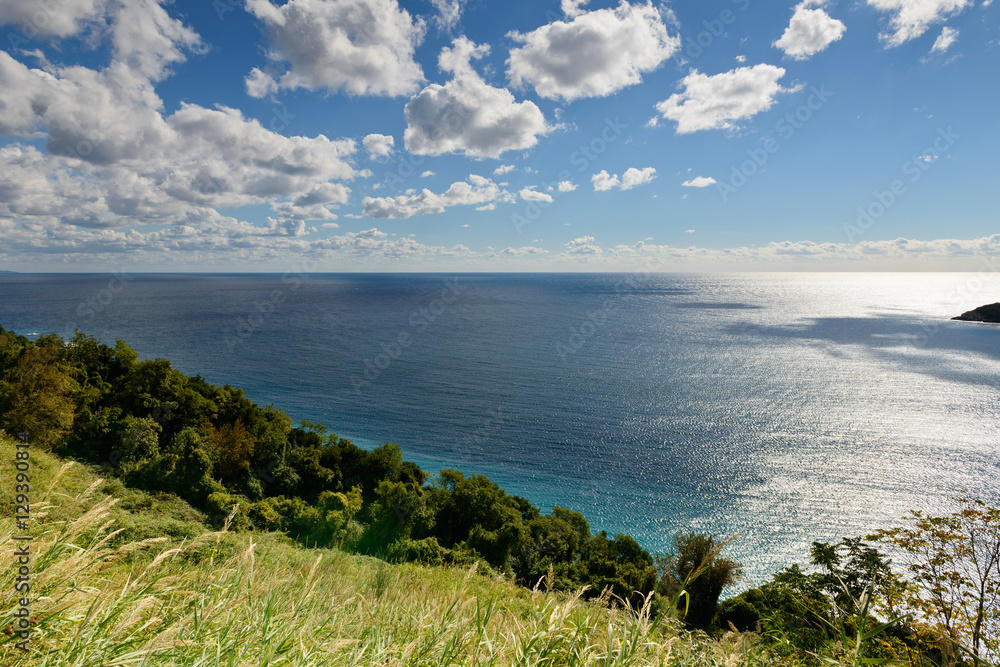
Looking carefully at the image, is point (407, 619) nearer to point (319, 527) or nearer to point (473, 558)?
point (473, 558)

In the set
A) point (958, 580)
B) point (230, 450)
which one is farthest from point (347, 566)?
point (230, 450)

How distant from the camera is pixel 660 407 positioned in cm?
5222

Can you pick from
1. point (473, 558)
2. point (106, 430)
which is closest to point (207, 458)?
point (106, 430)

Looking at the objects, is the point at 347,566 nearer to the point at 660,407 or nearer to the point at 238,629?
A: the point at 238,629

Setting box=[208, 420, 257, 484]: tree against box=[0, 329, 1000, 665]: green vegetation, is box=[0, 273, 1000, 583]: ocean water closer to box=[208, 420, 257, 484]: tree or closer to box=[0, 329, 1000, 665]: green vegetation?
box=[0, 329, 1000, 665]: green vegetation

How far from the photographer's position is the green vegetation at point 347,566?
Result: 3.60 meters

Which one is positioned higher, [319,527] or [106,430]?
[106,430]

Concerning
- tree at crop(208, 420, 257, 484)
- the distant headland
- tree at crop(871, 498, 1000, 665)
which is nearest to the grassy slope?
tree at crop(871, 498, 1000, 665)

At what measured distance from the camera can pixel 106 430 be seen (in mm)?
22750

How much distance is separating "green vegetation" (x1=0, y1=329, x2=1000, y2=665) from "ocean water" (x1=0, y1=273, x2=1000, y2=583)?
5.91 metres

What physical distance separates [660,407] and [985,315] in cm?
14402

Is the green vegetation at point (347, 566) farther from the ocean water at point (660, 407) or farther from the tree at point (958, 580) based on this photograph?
the ocean water at point (660, 407)

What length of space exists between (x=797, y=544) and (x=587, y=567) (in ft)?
54.9

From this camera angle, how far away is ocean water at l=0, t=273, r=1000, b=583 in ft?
110
